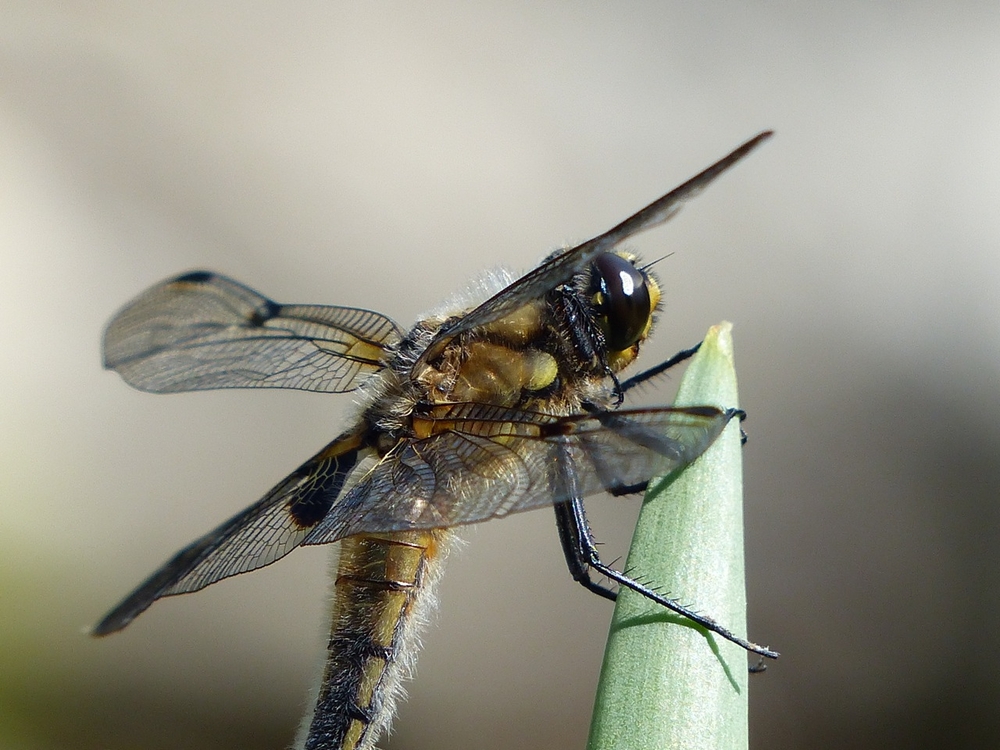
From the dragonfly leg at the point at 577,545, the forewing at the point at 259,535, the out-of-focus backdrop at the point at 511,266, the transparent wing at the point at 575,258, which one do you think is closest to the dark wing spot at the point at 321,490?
the forewing at the point at 259,535

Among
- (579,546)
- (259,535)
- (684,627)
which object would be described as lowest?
(684,627)

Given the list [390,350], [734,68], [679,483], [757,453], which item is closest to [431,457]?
[390,350]

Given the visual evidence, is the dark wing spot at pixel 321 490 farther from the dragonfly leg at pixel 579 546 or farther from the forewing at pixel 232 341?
the dragonfly leg at pixel 579 546

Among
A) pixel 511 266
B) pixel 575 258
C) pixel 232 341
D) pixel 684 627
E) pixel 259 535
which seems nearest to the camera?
pixel 684 627

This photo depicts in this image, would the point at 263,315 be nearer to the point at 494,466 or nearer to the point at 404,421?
the point at 404,421

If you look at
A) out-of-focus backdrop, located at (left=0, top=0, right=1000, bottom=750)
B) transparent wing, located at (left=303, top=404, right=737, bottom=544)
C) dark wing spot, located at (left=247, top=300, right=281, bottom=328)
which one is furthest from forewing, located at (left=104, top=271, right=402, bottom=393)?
out-of-focus backdrop, located at (left=0, top=0, right=1000, bottom=750)

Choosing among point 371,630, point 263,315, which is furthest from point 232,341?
point 371,630
